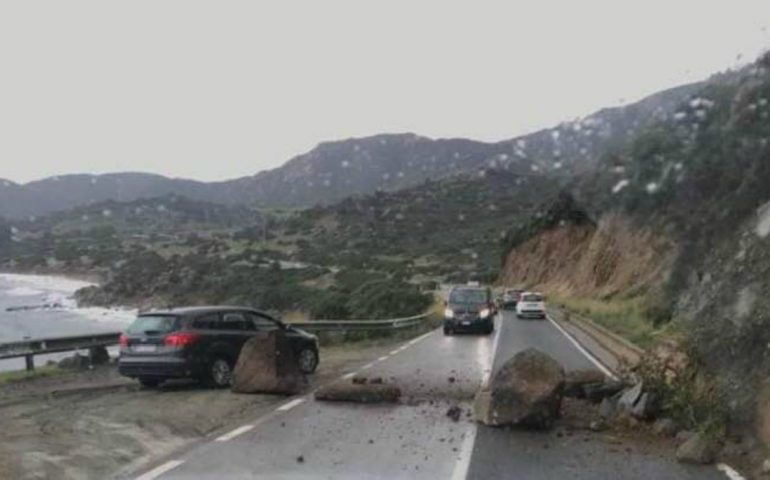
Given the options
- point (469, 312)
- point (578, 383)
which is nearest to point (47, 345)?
point (578, 383)

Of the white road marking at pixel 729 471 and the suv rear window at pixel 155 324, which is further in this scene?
the suv rear window at pixel 155 324

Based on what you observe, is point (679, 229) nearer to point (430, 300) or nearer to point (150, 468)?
point (430, 300)

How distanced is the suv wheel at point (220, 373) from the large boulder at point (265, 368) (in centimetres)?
65

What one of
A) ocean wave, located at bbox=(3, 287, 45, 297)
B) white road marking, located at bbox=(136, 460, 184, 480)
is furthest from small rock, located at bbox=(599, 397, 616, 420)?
ocean wave, located at bbox=(3, 287, 45, 297)

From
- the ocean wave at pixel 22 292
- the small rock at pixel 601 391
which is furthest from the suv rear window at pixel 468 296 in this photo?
the ocean wave at pixel 22 292

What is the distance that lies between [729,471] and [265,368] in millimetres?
8091

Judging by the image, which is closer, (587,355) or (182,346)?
(182,346)

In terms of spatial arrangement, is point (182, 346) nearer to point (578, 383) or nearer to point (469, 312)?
point (578, 383)

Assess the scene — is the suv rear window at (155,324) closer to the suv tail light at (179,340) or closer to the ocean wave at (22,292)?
the suv tail light at (179,340)

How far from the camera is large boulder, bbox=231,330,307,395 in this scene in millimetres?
15227

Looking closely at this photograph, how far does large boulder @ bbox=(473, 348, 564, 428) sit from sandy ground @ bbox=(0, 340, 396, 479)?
3466 millimetres

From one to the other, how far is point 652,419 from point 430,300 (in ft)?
128

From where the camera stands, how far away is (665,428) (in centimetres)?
1112

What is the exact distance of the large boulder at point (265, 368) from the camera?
15.2 m
